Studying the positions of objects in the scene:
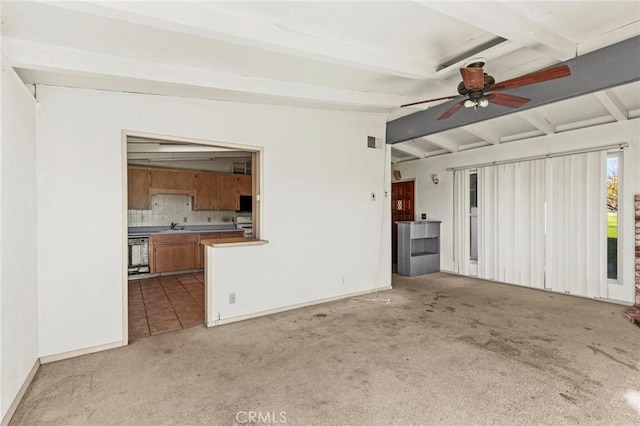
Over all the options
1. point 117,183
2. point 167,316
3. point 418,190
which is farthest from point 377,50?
point 418,190

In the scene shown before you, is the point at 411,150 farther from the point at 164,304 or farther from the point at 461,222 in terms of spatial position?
the point at 164,304

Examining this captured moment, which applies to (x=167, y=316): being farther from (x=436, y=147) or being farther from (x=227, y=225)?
(x=436, y=147)

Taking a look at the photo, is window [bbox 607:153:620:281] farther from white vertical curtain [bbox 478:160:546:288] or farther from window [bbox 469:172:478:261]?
window [bbox 469:172:478:261]

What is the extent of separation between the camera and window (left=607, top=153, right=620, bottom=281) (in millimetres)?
4363

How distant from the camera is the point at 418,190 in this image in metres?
7.11

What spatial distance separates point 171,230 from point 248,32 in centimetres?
518

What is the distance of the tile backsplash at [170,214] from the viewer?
6.38 metres

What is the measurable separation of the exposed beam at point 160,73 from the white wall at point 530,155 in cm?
289

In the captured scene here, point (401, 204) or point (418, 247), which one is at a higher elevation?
point (401, 204)

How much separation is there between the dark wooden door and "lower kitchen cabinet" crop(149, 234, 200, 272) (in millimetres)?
4340

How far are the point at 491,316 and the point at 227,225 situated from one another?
5.61 m

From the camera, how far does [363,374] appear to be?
2.42 metres

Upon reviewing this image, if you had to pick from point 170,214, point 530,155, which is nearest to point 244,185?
point 170,214

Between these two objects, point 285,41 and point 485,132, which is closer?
Result: point 285,41
